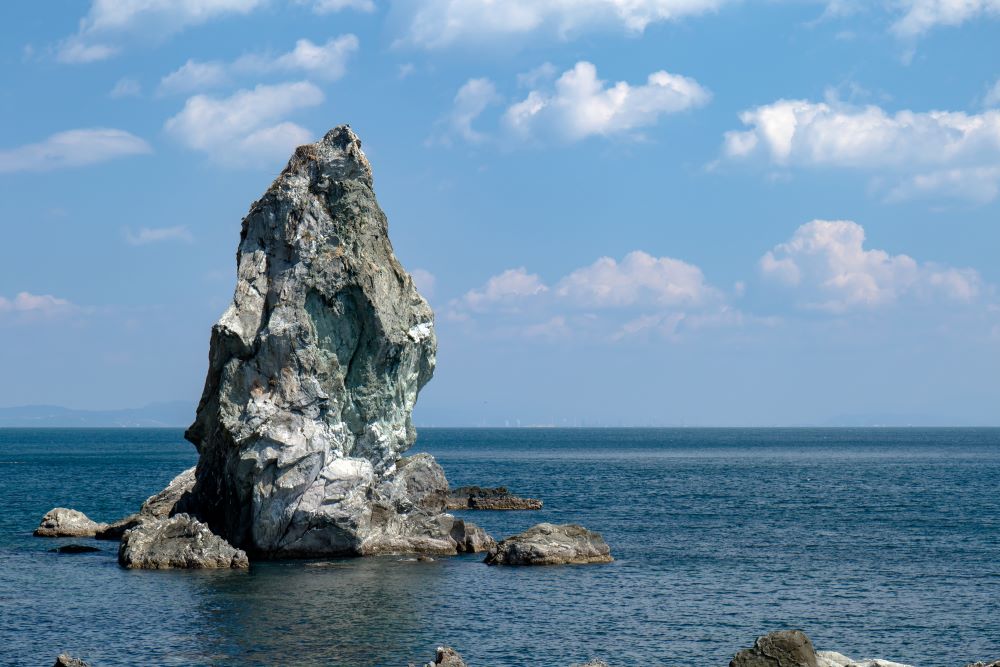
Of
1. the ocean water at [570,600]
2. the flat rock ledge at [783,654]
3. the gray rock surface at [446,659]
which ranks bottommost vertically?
the ocean water at [570,600]

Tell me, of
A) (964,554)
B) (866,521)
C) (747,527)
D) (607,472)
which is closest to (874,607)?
(964,554)

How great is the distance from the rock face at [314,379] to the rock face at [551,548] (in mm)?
4304

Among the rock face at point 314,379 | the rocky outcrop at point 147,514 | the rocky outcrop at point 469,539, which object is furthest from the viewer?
the rocky outcrop at point 147,514

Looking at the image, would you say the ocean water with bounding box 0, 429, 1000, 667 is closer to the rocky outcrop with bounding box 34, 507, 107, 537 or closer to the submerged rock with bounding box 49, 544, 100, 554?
the submerged rock with bounding box 49, 544, 100, 554

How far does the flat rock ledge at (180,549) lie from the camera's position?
48062 millimetres

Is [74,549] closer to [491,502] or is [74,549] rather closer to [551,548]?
[551,548]

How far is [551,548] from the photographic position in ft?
167

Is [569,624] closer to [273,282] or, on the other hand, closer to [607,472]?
[273,282]

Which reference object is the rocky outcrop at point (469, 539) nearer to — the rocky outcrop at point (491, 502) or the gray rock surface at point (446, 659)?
the gray rock surface at point (446, 659)

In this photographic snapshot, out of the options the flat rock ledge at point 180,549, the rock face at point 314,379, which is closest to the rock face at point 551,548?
the rock face at point 314,379

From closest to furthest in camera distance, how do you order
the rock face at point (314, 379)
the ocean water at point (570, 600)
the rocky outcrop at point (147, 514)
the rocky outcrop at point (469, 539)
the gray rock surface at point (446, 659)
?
the gray rock surface at point (446, 659), the ocean water at point (570, 600), the rock face at point (314, 379), the rocky outcrop at point (469, 539), the rocky outcrop at point (147, 514)

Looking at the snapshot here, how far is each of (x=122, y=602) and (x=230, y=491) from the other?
11211 mm

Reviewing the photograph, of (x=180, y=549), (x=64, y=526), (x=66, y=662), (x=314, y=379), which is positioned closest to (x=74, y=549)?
(x=64, y=526)

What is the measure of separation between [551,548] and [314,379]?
13.5m
